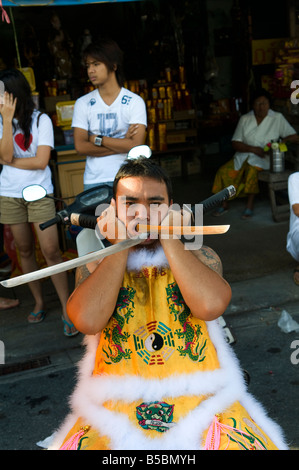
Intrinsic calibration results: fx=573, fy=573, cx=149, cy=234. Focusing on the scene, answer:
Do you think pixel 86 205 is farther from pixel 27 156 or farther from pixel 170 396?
pixel 27 156

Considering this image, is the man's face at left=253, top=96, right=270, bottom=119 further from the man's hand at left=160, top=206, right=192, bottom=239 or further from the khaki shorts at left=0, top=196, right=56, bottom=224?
the man's hand at left=160, top=206, right=192, bottom=239

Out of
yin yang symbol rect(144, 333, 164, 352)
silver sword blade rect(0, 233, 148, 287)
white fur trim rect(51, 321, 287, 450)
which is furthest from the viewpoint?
yin yang symbol rect(144, 333, 164, 352)

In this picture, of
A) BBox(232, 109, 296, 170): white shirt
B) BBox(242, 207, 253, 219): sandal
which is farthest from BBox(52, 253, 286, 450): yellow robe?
BBox(232, 109, 296, 170): white shirt

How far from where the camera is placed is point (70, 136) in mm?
5539

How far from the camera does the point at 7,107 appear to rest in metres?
3.77

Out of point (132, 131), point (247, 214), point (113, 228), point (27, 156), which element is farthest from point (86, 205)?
point (247, 214)

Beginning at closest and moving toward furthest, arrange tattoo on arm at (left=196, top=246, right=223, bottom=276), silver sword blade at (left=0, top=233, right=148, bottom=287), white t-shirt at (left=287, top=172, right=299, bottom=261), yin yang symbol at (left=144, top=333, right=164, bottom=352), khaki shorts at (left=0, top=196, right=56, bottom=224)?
1. silver sword blade at (left=0, top=233, right=148, bottom=287)
2. yin yang symbol at (left=144, top=333, right=164, bottom=352)
3. tattoo on arm at (left=196, top=246, right=223, bottom=276)
4. khaki shorts at (left=0, top=196, right=56, bottom=224)
5. white t-shirt at (left=287, top=172, right=299, bottom=261)

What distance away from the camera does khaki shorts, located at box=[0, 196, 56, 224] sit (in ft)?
13.1

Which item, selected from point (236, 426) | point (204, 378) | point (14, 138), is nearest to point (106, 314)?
point (204, 378)

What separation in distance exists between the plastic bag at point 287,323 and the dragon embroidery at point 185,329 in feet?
7.68

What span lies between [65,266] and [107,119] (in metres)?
2.64

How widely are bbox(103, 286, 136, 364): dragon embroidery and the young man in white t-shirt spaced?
206cm

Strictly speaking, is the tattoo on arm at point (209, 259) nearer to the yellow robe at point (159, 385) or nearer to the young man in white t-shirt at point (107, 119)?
the yellow robe at point (159, 385)

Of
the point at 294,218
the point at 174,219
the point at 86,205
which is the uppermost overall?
the point at 174,219
